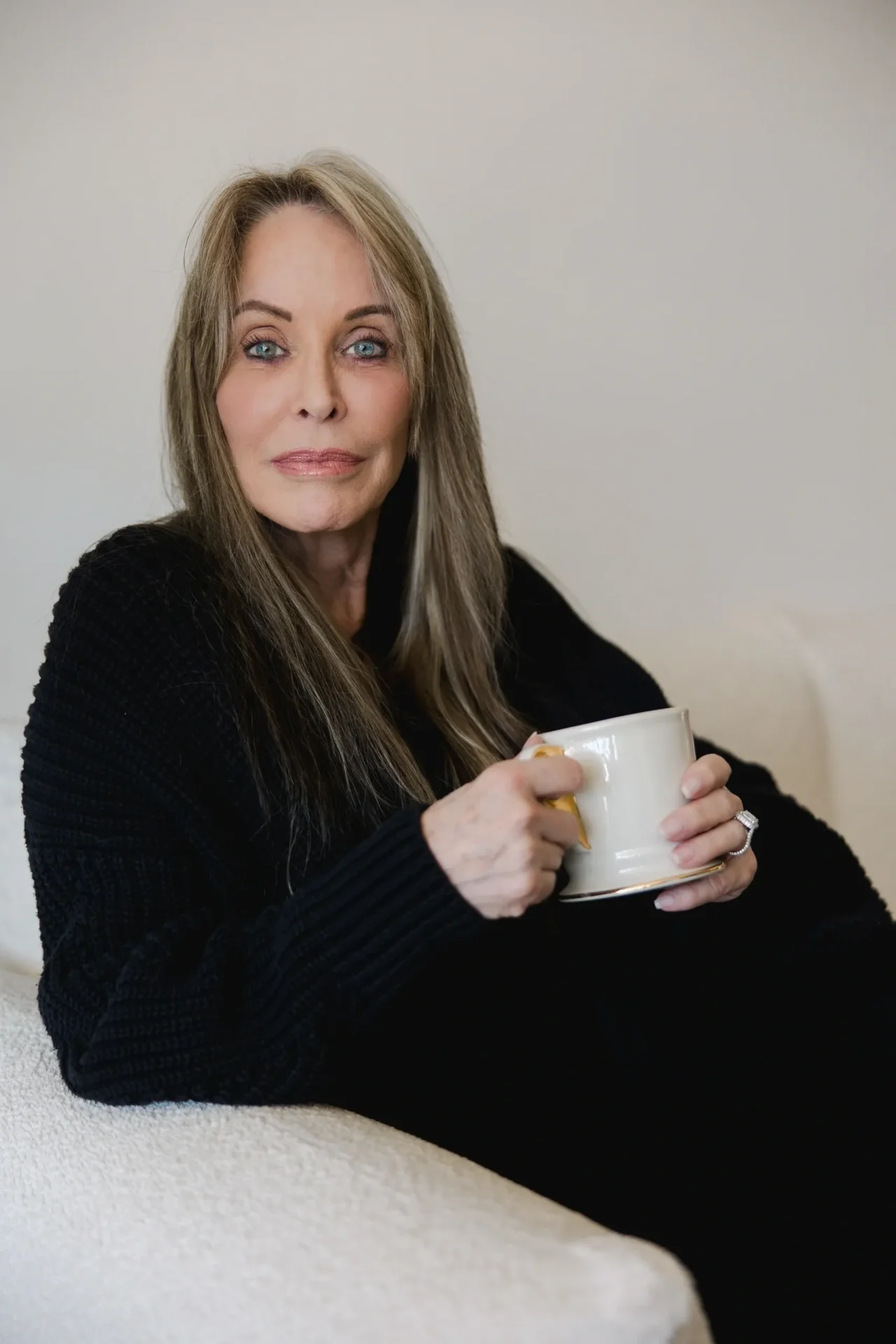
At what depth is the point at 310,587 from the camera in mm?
1189

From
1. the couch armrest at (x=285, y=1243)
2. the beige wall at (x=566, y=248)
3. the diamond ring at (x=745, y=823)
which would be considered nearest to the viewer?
the couch armrest at (x=285, y=1243)

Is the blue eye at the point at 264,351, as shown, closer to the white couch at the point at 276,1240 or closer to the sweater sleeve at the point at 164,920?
the sweater sleeve at the point at 164,920

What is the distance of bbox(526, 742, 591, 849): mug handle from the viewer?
2.61 ft

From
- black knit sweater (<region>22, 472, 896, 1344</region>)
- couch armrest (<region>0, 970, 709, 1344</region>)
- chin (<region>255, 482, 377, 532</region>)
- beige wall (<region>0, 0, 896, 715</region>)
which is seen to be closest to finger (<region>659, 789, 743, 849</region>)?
black knit sweater (<region>22, 472, 896, 1344</region>)

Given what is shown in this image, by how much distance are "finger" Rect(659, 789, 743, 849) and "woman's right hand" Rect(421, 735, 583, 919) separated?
0.07 metres

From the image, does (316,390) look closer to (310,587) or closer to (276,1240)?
(310,587)

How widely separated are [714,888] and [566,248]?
1.04 meters

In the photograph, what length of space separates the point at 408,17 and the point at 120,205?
46 centimetres

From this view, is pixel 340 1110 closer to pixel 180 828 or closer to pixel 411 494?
pixel 180 828

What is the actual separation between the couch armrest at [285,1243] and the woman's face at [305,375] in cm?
53

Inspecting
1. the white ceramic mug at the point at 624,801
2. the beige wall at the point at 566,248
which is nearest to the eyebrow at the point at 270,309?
the beige wall at the point at 566,248

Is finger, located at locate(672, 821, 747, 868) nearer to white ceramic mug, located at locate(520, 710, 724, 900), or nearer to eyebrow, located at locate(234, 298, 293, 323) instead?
white ceramic mug, located at locate(520, 710, 724, 900)

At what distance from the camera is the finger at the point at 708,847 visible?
826mm

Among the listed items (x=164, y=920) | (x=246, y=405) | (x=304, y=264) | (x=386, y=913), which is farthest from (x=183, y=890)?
(x=304, y=264)
